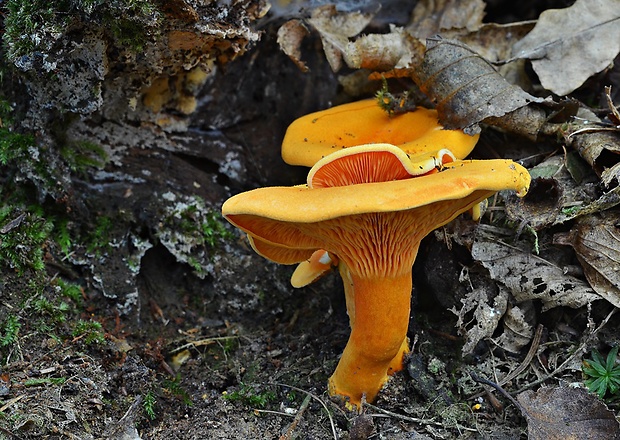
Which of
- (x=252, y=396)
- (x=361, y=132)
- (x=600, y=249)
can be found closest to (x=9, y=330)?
(x=252, y=396)

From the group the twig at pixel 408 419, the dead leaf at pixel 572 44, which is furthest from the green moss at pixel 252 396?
the dead leaf at pixel 572 44

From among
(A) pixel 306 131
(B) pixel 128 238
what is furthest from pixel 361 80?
(B) pixel 128 238

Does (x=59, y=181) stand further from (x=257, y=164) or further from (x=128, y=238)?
(x=257, y=164)

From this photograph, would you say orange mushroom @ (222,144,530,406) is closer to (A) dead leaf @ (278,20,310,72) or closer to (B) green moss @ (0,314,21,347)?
(B) green moss @ (0,314,21,347)

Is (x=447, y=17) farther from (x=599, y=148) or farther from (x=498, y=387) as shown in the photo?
(x=498, y=387)

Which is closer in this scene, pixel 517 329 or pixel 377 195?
pixel 377 195

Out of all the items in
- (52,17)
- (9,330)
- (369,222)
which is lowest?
(9,330)
